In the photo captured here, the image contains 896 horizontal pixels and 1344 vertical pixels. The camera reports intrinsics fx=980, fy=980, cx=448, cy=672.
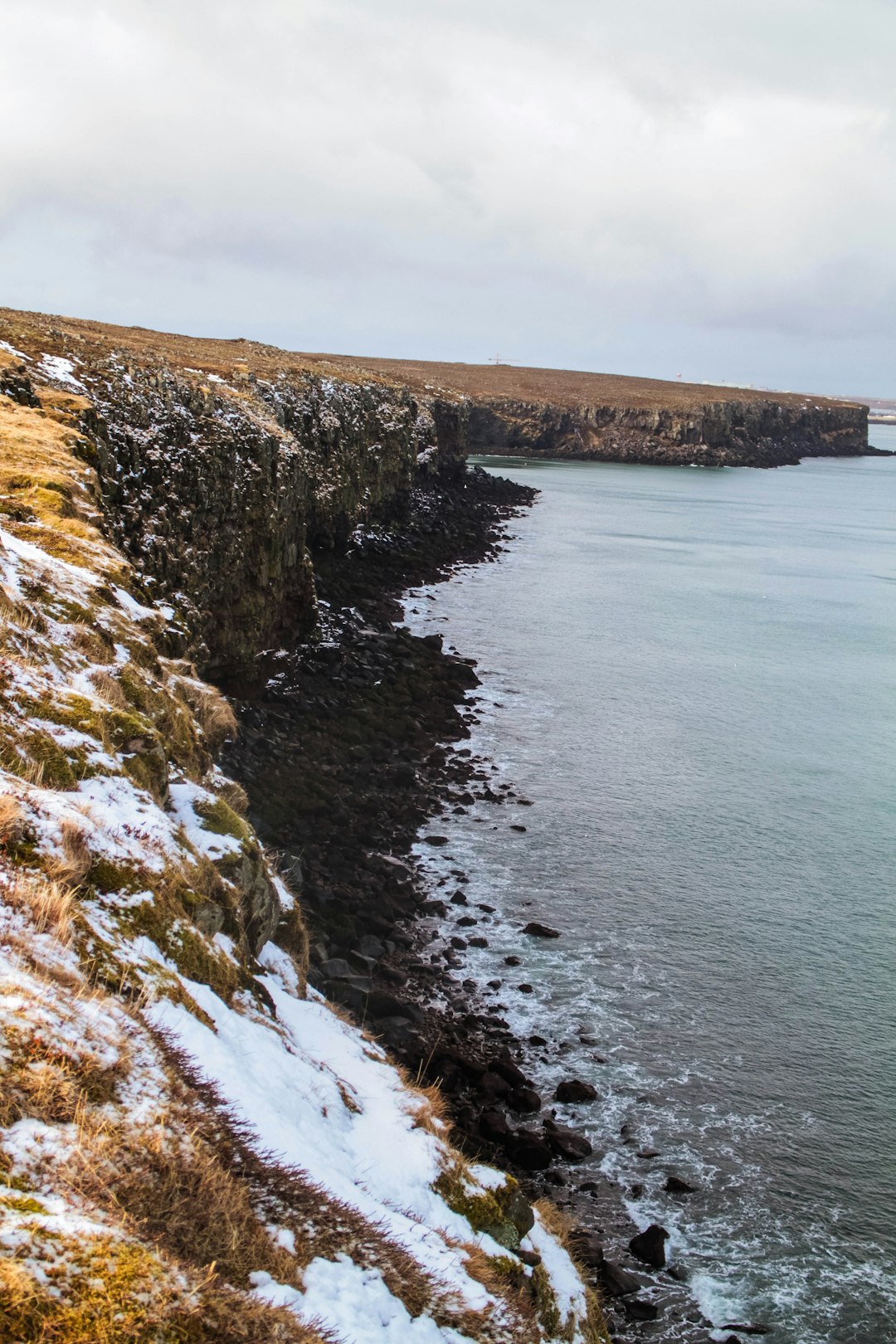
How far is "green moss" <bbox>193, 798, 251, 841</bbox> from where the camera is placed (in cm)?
996

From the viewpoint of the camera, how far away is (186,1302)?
4.16 m

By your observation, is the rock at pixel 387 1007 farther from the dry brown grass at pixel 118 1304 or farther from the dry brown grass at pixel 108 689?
the dry brown grass at pixel 118 1304

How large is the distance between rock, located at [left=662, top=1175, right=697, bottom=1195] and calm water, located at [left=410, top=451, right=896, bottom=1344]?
0.17 metres

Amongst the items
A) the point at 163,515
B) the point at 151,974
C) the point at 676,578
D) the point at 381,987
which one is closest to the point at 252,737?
the point at 163,515

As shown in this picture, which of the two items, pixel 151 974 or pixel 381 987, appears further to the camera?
pixel 381 987

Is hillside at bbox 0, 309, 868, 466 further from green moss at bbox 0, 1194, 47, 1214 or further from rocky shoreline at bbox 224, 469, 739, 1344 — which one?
green moss at bbox 0, 1194, 47, 1214

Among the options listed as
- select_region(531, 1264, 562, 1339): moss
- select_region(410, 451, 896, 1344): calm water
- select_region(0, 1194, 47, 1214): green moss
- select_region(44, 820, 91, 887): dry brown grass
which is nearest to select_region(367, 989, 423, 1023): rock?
select_region(410, 451, 896, 1344): calm water

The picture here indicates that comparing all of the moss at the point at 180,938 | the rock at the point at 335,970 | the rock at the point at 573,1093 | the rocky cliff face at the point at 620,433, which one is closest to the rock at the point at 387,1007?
the rock at the point at 335,970

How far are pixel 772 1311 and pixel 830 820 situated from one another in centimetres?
1522

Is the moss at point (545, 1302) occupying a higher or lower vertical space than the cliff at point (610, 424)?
lower

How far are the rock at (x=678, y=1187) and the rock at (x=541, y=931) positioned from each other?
632 cm

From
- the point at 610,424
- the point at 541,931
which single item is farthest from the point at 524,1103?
the point at 610,424

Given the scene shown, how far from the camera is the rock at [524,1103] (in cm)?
1506

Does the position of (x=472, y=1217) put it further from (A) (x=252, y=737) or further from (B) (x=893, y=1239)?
(A) (x=252, y=737)
